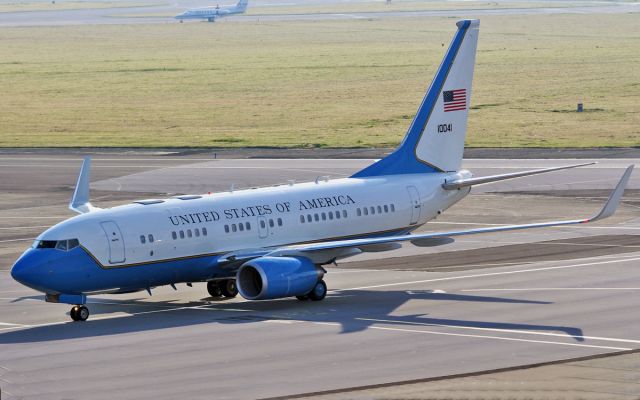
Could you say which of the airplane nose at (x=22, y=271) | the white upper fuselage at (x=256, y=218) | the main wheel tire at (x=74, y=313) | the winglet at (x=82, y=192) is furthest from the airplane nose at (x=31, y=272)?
the winglet at (x=82, y=192)

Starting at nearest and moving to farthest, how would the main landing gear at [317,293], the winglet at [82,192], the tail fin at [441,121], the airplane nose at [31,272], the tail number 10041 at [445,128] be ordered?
the airplane nose at [31,272] < the main landing gear at [317,293] < the winglet at [82,192] < the tail fin at [441,121] < the tail number 10041 at [445,128]

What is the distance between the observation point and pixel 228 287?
54.4 m

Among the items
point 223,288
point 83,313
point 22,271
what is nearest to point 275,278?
point 223,288

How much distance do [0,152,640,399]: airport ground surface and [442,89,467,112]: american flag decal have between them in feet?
25.0

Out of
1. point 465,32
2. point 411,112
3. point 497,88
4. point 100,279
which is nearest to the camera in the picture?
point 100,279

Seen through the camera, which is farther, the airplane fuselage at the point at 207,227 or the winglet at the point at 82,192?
the winglet at the point at 82,192

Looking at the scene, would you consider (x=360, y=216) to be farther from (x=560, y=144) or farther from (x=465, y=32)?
(x=560, y=144)

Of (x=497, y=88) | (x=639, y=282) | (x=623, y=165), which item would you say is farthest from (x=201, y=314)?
(x=497, y=88)

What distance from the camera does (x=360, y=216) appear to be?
2256 inches

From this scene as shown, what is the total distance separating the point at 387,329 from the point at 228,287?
32.7ft

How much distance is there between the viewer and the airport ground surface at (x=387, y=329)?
1508 inches

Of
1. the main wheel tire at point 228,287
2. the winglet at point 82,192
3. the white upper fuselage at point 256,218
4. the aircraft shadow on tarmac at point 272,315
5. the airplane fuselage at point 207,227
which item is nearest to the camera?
the aircraft shadow on tarmac at point 272,315

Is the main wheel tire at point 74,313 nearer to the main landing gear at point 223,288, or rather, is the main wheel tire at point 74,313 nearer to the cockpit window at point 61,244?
the cockpit window at point 61,244

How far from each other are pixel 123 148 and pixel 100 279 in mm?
67476
